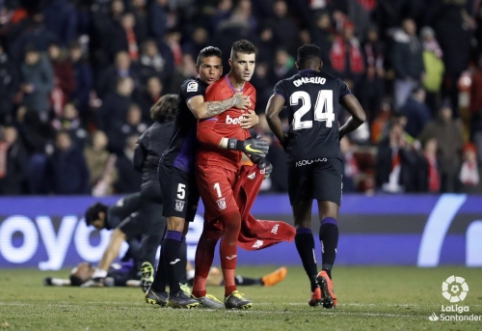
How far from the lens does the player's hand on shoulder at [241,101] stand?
918 centimetres

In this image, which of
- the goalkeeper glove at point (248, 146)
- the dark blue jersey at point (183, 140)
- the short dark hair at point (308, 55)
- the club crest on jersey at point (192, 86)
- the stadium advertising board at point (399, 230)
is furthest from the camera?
the stadium advertising board at point (399, 230)

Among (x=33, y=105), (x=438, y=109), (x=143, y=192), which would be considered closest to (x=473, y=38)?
(x=438, y=109)

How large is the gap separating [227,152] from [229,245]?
33.8 inches

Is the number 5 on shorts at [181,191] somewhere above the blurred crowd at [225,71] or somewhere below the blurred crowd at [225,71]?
below

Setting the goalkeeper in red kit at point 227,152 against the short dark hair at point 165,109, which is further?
the short dark hair at point 165,109

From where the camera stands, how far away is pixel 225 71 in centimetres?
1902

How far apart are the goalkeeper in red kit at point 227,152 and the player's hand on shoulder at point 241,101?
0.06 meters

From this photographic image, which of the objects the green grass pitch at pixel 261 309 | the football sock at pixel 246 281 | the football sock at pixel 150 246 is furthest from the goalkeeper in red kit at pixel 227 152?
the football sock at pixel 246 281

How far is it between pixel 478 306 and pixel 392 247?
276 inches

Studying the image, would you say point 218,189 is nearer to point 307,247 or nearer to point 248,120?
point 248,120

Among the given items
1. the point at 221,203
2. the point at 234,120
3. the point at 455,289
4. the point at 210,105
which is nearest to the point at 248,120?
the point at 234,120

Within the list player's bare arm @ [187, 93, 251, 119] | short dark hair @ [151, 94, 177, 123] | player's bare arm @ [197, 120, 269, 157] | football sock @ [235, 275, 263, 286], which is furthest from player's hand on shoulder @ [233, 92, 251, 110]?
football sock @ [235, 275, 263, 286]

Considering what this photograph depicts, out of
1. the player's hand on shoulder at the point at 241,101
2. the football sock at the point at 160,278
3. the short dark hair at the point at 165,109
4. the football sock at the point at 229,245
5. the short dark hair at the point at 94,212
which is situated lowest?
the football sock at the point at 160,278

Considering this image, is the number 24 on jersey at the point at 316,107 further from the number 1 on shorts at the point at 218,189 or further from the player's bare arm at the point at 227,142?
the number 1 on shorts at the point at 218,189
